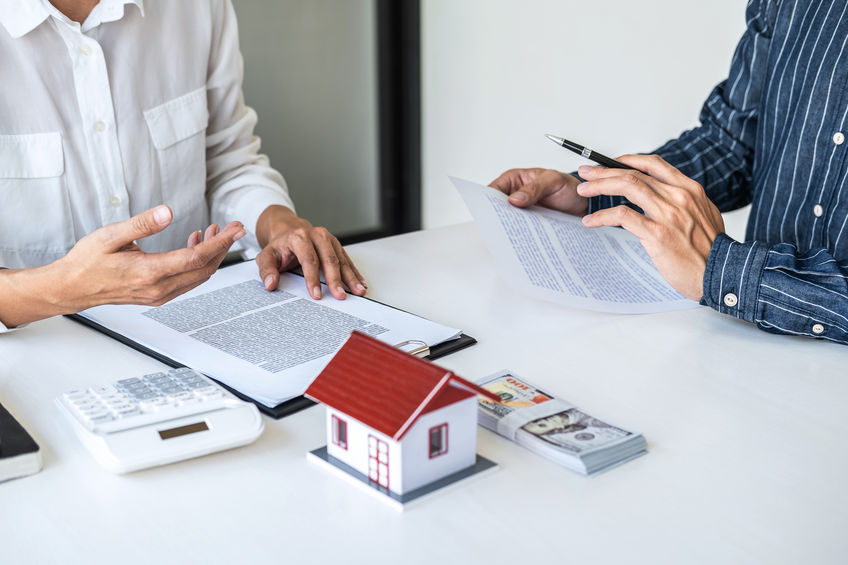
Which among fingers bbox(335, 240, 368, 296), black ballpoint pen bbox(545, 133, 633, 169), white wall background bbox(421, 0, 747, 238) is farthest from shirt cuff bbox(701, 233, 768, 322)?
white wall background bbox(421, 0, 747, 238)

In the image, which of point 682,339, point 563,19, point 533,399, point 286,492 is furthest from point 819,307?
point 563,19

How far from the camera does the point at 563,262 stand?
1.08 m

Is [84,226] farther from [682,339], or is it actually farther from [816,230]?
[816,230]

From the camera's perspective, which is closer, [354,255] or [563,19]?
[354,255]

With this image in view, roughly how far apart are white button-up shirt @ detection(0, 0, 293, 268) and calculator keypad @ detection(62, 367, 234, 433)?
25.7 inches

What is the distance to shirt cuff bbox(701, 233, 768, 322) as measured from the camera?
0.96 m

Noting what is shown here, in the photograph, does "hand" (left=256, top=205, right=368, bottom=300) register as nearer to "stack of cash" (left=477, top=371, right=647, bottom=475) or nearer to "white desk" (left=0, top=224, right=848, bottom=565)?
"white desk" (left=0, top=224, right=848, bottom=565)

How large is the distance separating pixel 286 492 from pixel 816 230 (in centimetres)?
95

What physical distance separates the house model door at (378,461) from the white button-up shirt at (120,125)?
843 mm

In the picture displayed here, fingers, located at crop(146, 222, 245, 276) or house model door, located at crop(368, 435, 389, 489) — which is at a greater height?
fingers, located at crop(146, 222, 245, 276)

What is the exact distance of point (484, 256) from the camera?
1249 millimetres

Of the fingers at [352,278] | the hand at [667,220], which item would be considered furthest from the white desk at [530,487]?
the fingers at [352,278]

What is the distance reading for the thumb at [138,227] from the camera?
843 mm

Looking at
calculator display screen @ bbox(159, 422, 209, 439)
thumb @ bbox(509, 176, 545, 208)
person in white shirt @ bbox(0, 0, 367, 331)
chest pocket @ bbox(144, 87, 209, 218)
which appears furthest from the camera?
chest pocket @ bbox(144, 87, 209, 218)
